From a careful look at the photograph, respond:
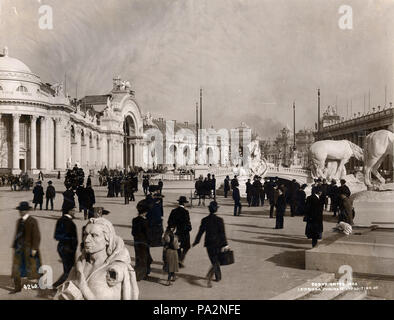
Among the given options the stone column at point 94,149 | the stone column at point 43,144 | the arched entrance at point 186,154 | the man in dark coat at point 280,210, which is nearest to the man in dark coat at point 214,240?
the man in dark coat at point 280,210

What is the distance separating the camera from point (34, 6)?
11.1 meters

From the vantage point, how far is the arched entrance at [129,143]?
7388 centimetres

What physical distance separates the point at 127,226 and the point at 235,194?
4.77m

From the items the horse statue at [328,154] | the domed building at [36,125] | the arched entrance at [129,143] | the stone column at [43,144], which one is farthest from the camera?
the arched entrance at [129,143]

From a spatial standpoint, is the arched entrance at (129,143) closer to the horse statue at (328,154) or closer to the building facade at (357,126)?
the building facade at (357,126)

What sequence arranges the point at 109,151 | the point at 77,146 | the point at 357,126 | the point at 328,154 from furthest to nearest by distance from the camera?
1. the point at 109,151
2. the point at 357,126
3. the point at 77,146
4. the point at 328,154

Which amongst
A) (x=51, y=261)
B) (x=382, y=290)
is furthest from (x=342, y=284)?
(x=51, y=261)

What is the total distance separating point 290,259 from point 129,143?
68650mm

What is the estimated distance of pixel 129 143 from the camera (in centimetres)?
7656

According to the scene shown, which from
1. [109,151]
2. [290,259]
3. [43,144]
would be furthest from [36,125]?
[290,259]

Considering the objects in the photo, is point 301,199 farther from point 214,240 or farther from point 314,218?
point 214,240

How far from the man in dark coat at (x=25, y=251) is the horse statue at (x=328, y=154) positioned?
1708 cm

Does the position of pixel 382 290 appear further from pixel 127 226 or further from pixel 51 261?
pixel 127 226

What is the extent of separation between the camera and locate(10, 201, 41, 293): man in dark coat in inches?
296
